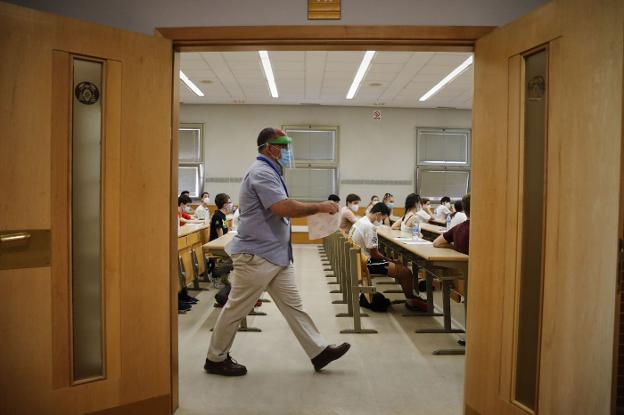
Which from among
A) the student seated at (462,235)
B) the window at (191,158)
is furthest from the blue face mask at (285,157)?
the window at (191,158)

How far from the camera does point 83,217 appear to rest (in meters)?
2.05

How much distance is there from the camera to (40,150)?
190 centimetres

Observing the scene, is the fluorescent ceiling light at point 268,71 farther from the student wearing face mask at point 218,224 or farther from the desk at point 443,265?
the desk at point 443,265

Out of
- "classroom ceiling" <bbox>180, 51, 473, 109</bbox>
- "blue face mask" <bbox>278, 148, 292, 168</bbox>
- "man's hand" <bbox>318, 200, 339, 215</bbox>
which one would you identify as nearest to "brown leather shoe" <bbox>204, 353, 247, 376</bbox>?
"man's hand" <bbox>318, 200, 339, 215</bbox>

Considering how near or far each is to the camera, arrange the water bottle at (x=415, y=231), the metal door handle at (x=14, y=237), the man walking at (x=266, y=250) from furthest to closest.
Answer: the water bottle at (x=415, y=231), the man walking at (x=266, y=250), the metal door handle at (x=14, y=237)

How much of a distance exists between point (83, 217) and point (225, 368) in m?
1.38

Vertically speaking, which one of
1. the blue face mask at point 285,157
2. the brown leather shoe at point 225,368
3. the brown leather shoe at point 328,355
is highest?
the blue face mask at point 285,157

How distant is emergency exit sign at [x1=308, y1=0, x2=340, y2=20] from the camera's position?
7.25 feet

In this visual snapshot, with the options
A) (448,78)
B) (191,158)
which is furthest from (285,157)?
(191,158)

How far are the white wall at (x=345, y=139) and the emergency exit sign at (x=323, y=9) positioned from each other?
896cm

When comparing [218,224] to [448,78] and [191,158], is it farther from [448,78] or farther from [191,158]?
[191,158]

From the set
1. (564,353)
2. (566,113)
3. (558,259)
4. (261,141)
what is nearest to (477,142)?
(566,113)

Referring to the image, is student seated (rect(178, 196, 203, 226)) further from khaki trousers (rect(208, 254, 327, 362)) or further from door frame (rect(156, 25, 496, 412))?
door frame (rect(156, 25, 496, 412))

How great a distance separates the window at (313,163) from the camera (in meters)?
11.1
